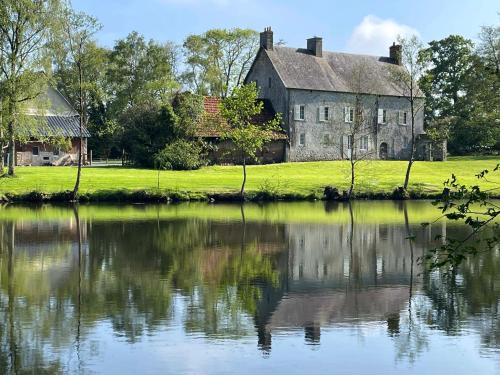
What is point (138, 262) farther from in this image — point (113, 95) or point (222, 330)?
point (113, 95)

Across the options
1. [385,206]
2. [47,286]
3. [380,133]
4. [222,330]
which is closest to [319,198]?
[385,206]

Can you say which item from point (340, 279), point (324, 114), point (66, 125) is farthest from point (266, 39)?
point (340, 279)

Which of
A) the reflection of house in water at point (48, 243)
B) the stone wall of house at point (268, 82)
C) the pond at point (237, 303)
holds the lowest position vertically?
the pond at point (237, 303)

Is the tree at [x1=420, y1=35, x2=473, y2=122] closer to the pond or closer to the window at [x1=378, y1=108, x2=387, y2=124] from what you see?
the window at [x1=378, y1=108, x2=387, y2=124]

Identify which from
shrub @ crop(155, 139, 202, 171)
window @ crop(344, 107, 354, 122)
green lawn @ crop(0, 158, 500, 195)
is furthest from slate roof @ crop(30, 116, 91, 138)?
window @ crop(344, 107, 354, 122)

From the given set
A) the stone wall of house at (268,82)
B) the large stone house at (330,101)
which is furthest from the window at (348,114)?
the stone wall of house at (268,82)

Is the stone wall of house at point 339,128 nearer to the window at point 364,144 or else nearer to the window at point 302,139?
the window at point 302,139

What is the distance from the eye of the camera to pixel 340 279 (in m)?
22.2

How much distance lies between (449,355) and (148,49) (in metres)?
80.2

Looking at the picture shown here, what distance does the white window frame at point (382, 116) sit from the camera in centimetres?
7794

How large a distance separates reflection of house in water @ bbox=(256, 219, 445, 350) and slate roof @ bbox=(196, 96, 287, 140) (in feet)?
86.7

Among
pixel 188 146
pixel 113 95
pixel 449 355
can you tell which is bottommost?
pixel 449 355

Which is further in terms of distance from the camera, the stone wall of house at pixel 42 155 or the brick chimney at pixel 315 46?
the brick chimney at pixel 315 46

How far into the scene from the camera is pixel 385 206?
4766 cm
